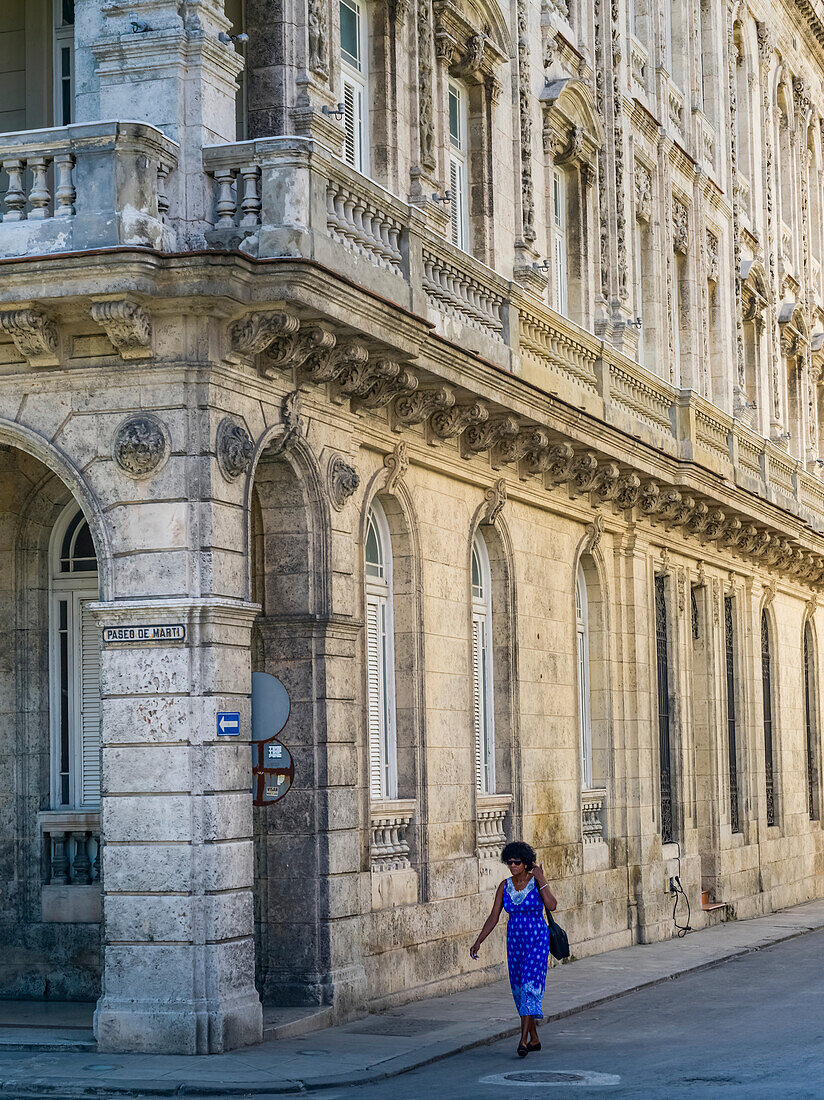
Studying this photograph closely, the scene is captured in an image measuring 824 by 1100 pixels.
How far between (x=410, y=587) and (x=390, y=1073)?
5638 millimetres

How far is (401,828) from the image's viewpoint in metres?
17.0

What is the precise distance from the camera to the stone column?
511 inches

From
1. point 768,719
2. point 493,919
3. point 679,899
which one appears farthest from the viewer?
point 768,719

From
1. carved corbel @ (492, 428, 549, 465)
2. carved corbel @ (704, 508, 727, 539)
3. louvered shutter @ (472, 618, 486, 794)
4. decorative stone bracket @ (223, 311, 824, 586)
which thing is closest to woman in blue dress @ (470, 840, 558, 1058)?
decorative stone bracket @ (223, 311, 824, 586)

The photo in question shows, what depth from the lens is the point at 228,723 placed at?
13438 millimetres

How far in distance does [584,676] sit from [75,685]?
9.02m

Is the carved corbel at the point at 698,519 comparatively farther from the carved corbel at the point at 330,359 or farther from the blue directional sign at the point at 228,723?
the blue directional sign at the point at 228,723

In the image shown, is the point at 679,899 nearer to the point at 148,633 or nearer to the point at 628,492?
the point at 628,492

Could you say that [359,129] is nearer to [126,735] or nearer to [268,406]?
[268,406]

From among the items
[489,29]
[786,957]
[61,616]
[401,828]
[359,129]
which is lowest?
[786,957]

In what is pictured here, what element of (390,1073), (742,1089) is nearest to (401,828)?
(390,1073)

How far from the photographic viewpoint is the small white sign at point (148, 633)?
43.6 ft

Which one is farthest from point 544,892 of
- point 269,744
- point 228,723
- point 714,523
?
point 714,523

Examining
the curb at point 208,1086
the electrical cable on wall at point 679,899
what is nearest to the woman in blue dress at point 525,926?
the curb at point 208,1086
